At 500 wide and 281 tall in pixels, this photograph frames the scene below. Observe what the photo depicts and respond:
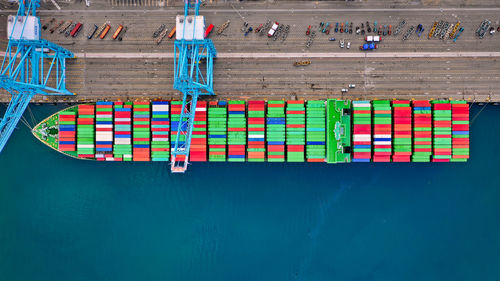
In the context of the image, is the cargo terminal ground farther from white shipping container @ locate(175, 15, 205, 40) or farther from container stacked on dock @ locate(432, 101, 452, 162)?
white shipping container @ locate(175, 15, 205, 40)

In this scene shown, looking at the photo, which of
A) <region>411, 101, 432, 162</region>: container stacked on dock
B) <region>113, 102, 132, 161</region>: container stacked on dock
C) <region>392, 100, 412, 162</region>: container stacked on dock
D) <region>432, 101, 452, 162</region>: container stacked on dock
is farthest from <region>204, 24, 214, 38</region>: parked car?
<region>432, 101, 452, 162</region>: container stacked on dock

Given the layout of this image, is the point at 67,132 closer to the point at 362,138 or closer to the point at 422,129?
the point at 362,138

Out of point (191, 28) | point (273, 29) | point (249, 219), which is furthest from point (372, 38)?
point (249, 219)

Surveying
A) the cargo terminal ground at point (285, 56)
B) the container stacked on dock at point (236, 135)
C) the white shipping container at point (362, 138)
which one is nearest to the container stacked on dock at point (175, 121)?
the cargo terminal ground at point (285, 56)

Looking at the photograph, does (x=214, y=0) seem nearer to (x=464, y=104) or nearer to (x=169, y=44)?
(x=169, y=44)

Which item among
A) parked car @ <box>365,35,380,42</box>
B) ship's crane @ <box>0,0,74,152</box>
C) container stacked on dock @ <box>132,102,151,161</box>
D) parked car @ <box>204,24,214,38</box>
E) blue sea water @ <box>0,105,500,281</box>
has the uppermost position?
parked car @ <box>204,24,214,38</box>
